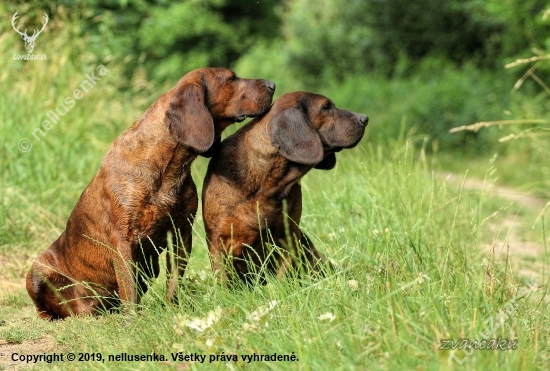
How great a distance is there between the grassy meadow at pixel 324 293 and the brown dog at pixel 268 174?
29cm

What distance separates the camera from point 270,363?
3971mm

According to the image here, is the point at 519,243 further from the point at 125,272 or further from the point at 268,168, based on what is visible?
the point at 125,272

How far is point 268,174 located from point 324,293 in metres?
1.25

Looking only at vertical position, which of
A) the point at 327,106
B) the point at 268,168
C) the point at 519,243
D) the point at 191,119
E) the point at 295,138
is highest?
the point at 191,119

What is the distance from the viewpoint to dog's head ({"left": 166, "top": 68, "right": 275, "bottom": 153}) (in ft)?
17.8

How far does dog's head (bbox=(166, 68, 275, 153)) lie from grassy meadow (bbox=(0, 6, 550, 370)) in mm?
964

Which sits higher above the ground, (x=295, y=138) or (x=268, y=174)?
(x=295, y=138)

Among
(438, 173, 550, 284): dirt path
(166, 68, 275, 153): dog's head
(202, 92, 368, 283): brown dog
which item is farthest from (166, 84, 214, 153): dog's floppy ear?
(438, 173, 550, 284): dirt path

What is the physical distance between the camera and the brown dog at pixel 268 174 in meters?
5.58

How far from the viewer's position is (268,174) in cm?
569

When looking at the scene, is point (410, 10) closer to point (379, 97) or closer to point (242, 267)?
point (379, 97)

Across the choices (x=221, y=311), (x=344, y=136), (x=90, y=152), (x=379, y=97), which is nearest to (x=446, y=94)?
(x=379, y=97)

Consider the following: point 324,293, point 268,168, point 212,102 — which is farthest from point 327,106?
point 324,293

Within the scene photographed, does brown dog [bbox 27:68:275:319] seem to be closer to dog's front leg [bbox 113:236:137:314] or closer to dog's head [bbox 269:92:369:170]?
dog's front leg [bbox 113:236:137:314]
